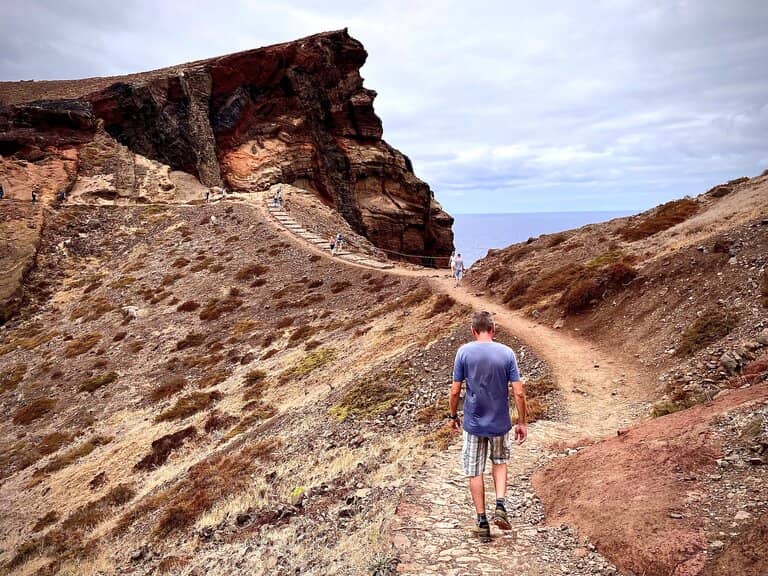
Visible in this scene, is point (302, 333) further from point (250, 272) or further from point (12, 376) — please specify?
point (12, 376)

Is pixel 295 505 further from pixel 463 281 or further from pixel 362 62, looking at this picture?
pixel 362 62

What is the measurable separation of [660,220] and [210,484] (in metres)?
29.1

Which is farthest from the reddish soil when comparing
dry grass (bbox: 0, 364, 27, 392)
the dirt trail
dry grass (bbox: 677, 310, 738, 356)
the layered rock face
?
the layered rock face

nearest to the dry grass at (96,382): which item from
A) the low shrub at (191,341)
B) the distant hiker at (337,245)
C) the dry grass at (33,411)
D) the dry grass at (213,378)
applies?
the dry grass at (33,411)

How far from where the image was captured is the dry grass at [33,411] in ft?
99.6

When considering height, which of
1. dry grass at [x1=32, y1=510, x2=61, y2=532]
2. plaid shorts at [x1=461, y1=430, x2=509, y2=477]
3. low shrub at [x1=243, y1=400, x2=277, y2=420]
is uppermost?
plaid shorts at [x1=461, y1=430, x2=509, y2=477]

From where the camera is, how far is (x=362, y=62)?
82.4m

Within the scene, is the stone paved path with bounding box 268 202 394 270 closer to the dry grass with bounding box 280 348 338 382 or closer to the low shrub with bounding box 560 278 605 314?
the dry grass with bounding box 280 348 338 382

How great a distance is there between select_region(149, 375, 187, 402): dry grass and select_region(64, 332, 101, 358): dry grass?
10.3 meters

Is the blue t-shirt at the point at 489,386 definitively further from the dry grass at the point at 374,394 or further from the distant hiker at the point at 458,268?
the distant hiker at the point at 458,268

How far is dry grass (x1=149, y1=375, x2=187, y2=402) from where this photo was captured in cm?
2939

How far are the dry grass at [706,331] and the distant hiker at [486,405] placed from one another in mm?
10994

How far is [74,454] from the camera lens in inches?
1013

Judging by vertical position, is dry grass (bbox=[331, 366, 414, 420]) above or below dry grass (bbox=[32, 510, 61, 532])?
above
